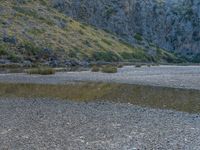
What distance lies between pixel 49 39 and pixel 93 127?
292ft

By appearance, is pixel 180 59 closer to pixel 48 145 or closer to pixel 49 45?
pixel 49 45

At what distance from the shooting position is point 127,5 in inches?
6959

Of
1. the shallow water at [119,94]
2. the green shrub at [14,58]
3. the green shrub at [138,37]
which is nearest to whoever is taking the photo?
the shallow water at [119,94]

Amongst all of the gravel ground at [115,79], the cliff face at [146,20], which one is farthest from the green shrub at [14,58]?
the cliff face at [146,20]

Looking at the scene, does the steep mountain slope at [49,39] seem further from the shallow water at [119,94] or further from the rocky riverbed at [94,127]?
the rocky riverbed at [94,127]

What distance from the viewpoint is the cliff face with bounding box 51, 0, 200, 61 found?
529ft

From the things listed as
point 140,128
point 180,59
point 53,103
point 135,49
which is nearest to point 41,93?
point 53,103

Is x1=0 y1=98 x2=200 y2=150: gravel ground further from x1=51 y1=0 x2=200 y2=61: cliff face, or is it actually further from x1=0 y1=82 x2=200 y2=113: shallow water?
x1=51 y1=0 x2=200 y2=61: cliff face

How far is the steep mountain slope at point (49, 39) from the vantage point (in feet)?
324

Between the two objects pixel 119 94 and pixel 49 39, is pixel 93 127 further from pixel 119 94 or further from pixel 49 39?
pixel 49 39

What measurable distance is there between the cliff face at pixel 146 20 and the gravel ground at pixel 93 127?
124915 mm

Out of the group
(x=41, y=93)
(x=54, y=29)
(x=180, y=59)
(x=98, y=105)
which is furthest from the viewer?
(x=180, y=59)

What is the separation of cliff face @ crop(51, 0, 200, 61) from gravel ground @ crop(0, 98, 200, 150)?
125 metres

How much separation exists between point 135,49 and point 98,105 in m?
118
